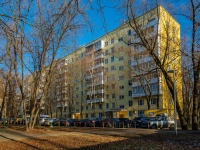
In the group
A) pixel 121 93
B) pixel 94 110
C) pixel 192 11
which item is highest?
pixel 192 11

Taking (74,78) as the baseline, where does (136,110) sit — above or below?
below

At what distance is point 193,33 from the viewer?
17516 mm

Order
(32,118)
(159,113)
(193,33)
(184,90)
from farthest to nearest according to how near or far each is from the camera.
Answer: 1. (184,90)
2. (159,113)
3. (32,118)
4. (193,33)

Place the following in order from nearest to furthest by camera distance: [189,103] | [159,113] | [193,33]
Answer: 1. [193,33]
2. [159,113]
3. [189,103]

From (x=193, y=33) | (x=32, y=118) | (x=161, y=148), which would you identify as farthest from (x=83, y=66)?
(x=161, y=148)

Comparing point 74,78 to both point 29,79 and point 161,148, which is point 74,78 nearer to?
point 29,79

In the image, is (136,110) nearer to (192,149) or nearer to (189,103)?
(189,103)

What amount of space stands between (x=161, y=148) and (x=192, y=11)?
11.9 metres

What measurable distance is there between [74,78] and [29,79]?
1305 cm

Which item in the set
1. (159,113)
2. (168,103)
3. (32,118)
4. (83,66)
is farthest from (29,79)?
(168,103)

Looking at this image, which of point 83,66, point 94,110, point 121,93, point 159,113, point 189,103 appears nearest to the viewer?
point 159,113

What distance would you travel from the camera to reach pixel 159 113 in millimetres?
37938

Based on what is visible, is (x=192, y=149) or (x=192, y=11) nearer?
(x=192, y=149)

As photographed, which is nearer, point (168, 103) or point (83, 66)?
point (168, 103)
